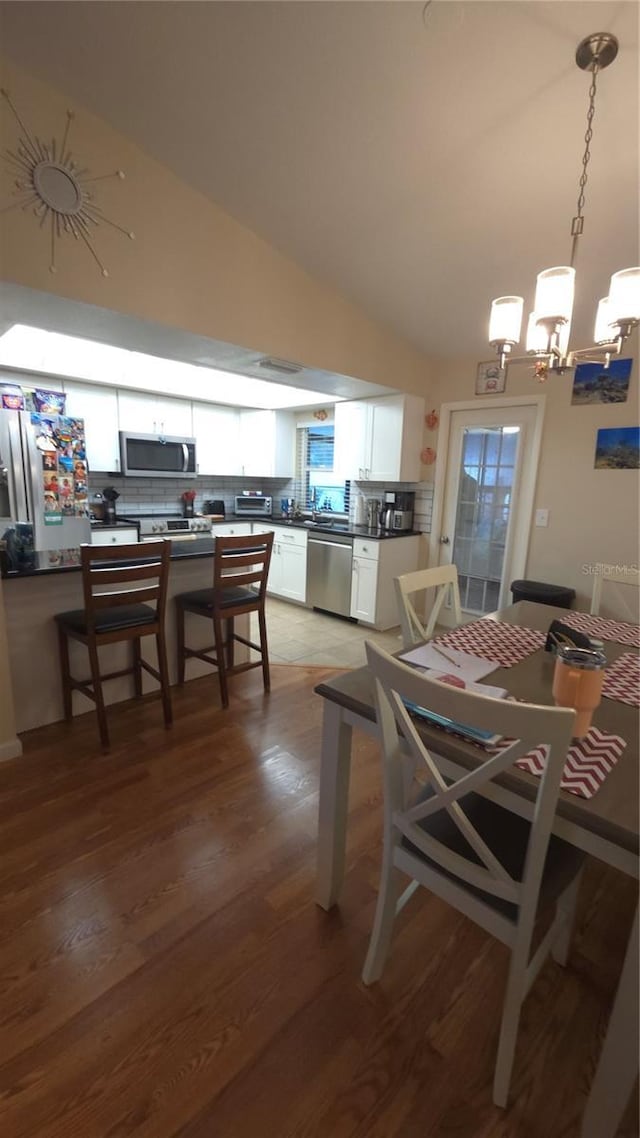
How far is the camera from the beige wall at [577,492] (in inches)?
121

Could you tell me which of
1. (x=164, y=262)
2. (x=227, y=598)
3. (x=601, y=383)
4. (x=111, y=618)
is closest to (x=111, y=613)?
(x=111, y=618)

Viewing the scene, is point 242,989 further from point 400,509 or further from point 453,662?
point 400,509

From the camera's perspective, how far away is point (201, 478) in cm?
525

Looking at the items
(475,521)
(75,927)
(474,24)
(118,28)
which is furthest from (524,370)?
(75,927)

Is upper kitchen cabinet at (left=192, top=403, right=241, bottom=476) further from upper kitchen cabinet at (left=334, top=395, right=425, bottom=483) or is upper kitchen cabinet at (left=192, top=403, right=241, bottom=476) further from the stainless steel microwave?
upper kitchen cabinet at (left=334, top=395, right=425, bottom=483)

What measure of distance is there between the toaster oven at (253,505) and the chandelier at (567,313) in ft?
13.0

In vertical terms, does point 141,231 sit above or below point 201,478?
above

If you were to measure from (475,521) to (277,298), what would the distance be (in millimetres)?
2323

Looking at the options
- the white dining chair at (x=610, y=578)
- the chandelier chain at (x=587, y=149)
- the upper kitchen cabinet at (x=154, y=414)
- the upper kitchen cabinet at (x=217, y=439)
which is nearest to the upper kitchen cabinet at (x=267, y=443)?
the upper kitchen cabinet at (x=217, y=439)

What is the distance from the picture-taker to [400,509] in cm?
425

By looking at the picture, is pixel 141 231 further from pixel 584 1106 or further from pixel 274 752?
pixel 584 1106

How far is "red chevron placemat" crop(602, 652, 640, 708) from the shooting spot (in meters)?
1.29

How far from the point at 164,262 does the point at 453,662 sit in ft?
7.63

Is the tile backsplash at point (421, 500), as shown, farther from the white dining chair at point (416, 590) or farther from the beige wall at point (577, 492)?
the white dining chair at point (416, 590)
